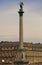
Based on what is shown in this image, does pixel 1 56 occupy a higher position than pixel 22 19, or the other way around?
pixel 22 19

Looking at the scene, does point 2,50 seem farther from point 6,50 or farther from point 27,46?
point 27,46

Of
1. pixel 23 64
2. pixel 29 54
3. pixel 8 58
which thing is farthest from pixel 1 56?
pixel 23 64

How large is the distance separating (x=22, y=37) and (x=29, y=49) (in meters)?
42.4

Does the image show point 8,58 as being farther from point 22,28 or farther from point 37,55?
point 22,28

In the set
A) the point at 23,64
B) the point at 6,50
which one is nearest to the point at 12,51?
the point at 6,50

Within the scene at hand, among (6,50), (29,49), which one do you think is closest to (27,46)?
(29,49)

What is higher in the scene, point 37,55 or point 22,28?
point 22,28

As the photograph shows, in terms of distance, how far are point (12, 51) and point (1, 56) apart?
418 centimetres

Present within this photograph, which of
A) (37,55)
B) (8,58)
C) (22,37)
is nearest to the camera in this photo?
(22,37)

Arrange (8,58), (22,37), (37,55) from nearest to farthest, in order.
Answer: (22,37)
(8,58)
(37,55)

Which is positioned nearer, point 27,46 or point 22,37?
point 22,37

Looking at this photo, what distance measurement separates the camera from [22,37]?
3688 cm

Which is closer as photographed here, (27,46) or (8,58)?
(8,58)

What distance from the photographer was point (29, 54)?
74.3 m
